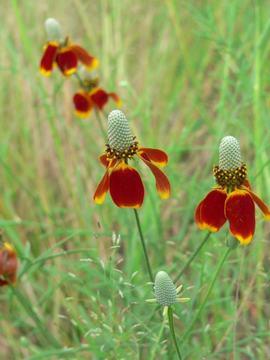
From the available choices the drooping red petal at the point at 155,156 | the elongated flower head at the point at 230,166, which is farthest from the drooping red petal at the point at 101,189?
the elongated flower head at the point at 230,166

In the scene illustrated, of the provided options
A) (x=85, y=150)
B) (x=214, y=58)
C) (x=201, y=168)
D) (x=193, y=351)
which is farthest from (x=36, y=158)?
(x=193, y=351)

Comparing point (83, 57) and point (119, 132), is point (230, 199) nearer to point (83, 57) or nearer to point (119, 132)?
point (119, 132)

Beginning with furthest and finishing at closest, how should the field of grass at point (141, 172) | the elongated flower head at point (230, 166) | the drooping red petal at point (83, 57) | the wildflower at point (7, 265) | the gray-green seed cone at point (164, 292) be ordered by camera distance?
the drooping red petal at point (83, 57) → the field of grass at point (141, 172) → the wildflower at point (7, 265) → the elongated flower head at point (230, 166) → the gray-green seed cone at point (164, 292)

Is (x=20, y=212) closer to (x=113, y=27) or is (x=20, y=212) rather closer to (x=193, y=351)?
(x=113, y=27)

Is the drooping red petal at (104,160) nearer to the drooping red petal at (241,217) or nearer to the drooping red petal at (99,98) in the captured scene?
the drooping red petal at (241,217)

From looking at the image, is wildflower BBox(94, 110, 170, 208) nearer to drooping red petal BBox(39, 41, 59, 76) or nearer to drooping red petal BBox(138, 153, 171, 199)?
drooping red petal BBox(138, 153, 171, 199)
